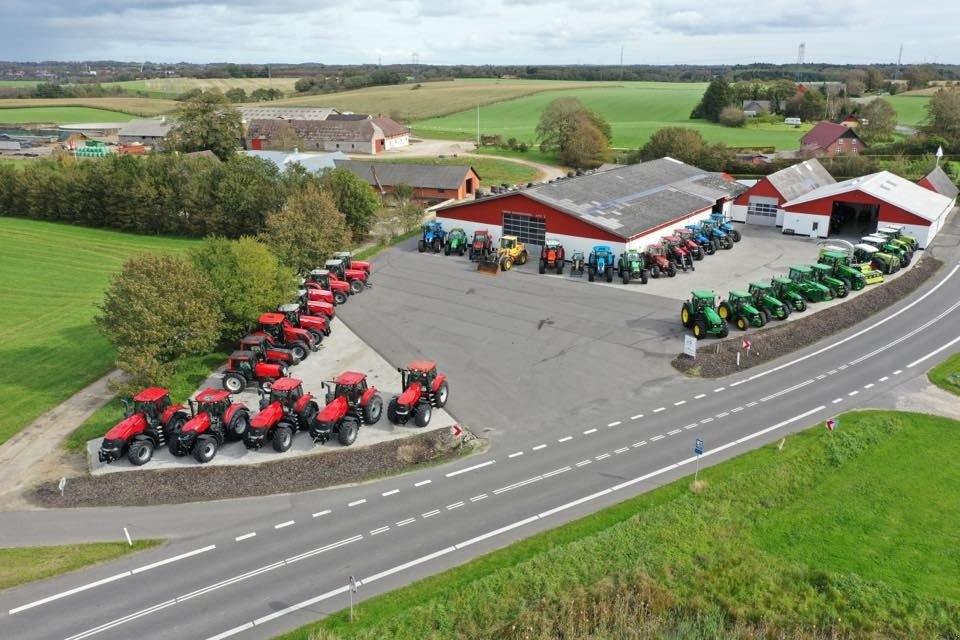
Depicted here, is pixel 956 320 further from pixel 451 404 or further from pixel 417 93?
pixel 417 93

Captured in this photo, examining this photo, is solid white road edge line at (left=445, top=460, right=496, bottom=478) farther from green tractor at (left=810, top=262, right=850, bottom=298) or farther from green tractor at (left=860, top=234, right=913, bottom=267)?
green tractor at (left=860, top=234, right=913, bottom=267)

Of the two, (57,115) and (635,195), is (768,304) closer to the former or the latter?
(635,195)

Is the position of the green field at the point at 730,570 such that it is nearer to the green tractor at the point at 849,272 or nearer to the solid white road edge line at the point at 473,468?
the solid white road edge line at the point at 473,468

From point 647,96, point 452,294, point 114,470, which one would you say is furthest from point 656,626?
point 647,96

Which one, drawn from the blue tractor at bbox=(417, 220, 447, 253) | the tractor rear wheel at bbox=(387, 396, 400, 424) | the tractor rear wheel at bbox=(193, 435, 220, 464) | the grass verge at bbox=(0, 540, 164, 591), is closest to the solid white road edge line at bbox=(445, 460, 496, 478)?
the tractor rear wheel at bbox=(387, 396, 400, 424)

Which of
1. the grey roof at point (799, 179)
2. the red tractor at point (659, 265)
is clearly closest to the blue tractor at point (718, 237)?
the red tractor at point (659, 265)

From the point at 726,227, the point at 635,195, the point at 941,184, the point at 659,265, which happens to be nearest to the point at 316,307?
the point at 659,265
